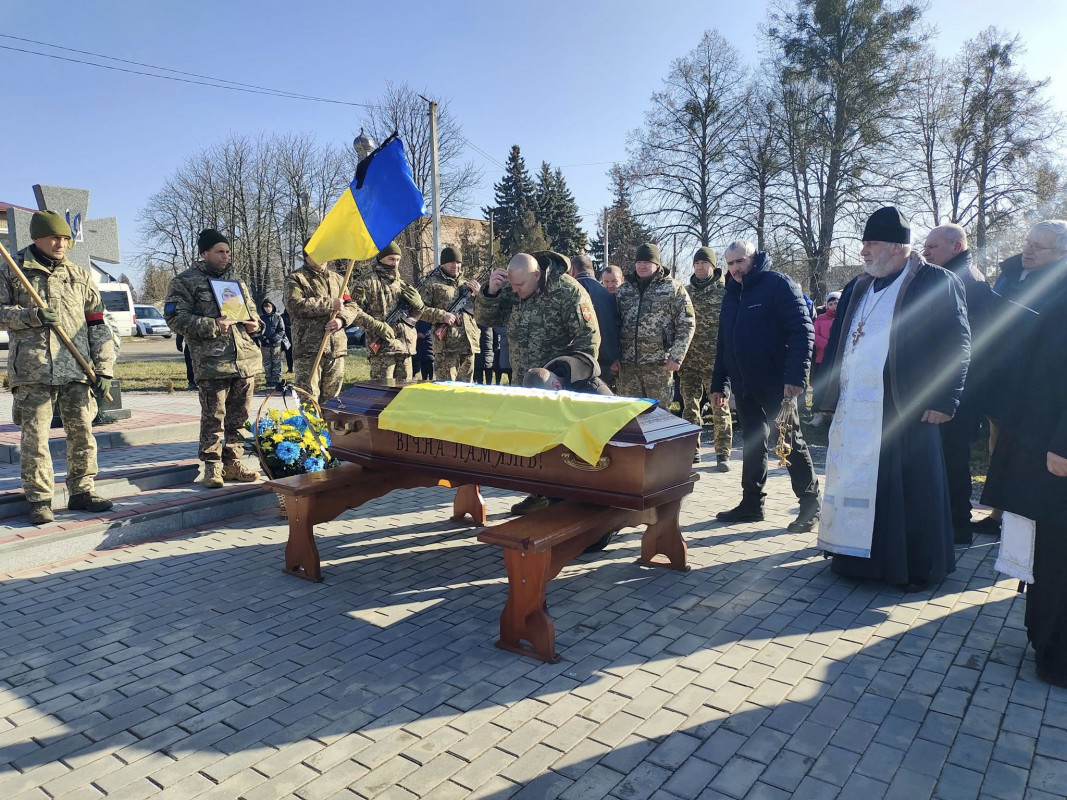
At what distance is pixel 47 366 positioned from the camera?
16.1 ft

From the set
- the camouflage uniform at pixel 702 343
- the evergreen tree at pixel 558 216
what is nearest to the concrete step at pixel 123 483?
the camouflage uniform at pixel 702 343

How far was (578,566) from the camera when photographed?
4637 mm

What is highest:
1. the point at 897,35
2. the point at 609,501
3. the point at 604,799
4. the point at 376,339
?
the point at 897,35

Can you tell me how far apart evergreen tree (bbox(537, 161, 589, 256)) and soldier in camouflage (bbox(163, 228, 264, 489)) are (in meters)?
38.9

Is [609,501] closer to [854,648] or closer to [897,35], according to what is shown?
[854,648]

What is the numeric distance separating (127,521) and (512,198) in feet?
141

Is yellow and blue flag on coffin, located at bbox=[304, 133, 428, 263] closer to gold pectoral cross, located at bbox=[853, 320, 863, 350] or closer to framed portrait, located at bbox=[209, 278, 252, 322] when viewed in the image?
framed portrait, located at bbox=[209, 278, 252, 322]

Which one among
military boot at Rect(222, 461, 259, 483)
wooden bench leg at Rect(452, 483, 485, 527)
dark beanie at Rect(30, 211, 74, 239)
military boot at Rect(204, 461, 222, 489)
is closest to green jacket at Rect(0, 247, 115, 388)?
dark beanie at Rect(30, 211, 74, 239)

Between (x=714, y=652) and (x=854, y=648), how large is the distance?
0.65 m

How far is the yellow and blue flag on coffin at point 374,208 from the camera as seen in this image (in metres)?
5.79

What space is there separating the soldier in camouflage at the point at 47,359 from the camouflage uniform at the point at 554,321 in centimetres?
295

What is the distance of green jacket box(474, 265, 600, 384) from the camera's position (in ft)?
17.0

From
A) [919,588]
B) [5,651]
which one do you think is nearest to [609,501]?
[919,588]

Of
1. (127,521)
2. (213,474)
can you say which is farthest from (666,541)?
(213,474)
